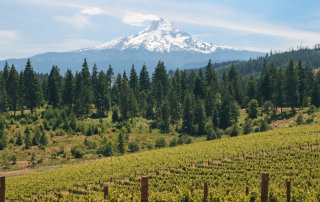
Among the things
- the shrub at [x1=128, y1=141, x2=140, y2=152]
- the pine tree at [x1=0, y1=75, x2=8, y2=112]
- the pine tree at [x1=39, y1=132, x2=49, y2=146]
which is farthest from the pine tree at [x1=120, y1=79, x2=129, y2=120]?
the pine tree at [x1=0, y1=75, x2=8, y2=112]

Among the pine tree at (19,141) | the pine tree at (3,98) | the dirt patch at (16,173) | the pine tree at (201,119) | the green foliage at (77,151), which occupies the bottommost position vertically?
the dirt patch at (16,173)

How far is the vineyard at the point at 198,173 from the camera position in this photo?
2588cm

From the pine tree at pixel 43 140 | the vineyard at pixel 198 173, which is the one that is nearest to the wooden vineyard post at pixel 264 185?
the vineyard at pixel 198 173

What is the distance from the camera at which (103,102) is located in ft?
266

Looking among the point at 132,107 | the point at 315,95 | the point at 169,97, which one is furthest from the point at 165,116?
the point at 315,95

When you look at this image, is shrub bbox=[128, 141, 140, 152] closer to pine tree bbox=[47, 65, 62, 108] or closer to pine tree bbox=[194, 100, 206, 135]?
pine tree bbox=[194, 100, 206, 135]

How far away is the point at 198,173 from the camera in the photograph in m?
31.7

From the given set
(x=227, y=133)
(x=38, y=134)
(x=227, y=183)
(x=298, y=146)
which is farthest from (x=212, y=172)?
(x=38, y=134)

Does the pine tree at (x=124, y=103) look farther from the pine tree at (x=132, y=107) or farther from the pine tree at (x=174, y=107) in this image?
the pine tree at (x=174, y=107)

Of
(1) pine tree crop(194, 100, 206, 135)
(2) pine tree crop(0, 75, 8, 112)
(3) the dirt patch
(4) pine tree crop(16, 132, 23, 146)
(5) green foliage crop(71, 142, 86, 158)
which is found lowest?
(3) the dirt patch

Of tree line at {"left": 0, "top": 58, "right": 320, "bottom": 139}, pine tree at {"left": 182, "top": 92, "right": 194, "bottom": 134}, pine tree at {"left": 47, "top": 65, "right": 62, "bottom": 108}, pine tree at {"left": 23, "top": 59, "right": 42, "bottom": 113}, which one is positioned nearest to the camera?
tree line at {"left": 0, "top": 58, "right": 320, "bottom": 139}

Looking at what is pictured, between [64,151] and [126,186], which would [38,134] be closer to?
[64,151]

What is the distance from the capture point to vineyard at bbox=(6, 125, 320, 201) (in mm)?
25875

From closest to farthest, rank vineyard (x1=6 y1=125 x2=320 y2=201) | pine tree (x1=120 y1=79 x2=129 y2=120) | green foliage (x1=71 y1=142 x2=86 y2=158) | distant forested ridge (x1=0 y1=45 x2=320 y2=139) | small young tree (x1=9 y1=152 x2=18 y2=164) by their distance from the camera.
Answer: vineyard (x1=6 y1=125 x2=320 y2=201), small young tree (x1=9 y1=152 x2=18 y2=164), green foliage (x1=71 y1=142 x2=86 y2=158), distant forested ridge (x1=0 y1=45 x2=320 y2=139), pine tree (x1=120 y1=79 x2=129 y2=120)
